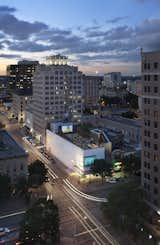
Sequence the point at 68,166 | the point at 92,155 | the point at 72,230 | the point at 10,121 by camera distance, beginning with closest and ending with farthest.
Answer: the point at 72,230 < the point at 92,155 < the point at 68,166 < the point at 10,121

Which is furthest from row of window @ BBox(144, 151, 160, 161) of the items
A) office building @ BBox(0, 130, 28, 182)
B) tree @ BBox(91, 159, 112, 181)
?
office building @ BBox(0, 130, 28, 182)

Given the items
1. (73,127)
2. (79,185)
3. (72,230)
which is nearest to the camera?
(72,230)

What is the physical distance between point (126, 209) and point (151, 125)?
17315mm

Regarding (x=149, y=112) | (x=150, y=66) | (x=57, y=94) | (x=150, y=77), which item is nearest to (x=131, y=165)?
(x=149, y=112)

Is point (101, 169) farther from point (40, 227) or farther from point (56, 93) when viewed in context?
point (56, 93)

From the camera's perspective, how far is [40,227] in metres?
41.1

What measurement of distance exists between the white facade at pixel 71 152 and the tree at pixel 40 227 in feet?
97.5

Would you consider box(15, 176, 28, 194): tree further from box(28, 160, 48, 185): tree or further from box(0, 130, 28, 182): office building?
box(0, 130, 28, 182): office building

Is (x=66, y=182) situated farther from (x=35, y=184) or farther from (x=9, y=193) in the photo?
(x=9, y=193)

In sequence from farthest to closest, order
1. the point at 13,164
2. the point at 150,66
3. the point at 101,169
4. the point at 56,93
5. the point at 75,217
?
the point at 56,93, the point at 101,169, the point at 13,164, the point at 150,66, the point at 75,217

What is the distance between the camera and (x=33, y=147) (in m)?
104

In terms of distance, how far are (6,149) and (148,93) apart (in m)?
37.8

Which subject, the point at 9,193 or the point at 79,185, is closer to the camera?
the point at 9,193

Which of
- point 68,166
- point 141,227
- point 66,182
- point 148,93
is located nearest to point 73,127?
point 68,166
